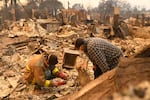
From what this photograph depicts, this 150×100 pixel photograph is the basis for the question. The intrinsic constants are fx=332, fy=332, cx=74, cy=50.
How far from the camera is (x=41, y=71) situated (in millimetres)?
6555

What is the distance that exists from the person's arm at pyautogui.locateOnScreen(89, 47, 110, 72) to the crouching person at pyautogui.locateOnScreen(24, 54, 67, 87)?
1.40 metres

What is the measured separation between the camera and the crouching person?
6543mm

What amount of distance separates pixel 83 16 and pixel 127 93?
32291 millimetres

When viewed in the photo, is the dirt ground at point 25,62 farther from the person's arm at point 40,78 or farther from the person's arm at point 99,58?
the person's arm at point 99,58

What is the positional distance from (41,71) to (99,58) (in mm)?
1656

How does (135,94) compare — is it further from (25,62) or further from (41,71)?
(25,62)

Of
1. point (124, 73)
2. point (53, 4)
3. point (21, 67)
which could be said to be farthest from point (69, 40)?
point (53, 4)

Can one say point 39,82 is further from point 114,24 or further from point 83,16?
point 83,16

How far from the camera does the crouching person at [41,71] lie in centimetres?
654

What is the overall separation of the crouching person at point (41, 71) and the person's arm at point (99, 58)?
4.59 feet

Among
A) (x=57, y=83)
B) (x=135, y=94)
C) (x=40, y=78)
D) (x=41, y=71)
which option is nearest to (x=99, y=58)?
(x=41, y=71)

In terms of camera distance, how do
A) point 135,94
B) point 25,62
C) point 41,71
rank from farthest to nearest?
point 25,62 < point 41,71 < point 135,94

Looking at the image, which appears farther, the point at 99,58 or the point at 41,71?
the point at 41,71

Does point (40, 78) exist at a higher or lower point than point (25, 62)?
higher
